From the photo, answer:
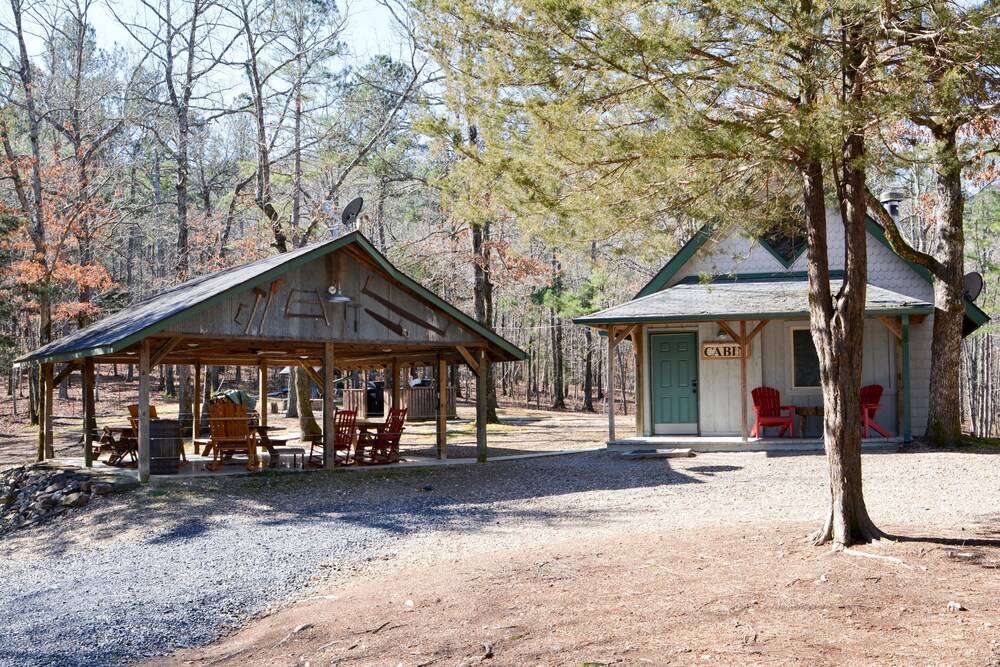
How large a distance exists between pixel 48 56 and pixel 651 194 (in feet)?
82.0

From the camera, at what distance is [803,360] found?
15.7m

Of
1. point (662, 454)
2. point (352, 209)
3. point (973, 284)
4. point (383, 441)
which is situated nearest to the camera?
point (352, 209)

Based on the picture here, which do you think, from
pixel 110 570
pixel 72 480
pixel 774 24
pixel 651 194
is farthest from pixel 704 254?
pixel 72 480

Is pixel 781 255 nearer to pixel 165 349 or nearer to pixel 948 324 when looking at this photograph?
pixel 948 324

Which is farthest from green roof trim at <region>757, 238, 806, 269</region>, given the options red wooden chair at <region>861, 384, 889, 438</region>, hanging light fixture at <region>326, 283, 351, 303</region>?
hanging light fixture at <region>326, 283, 351, 303</region>

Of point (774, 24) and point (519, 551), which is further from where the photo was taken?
point (519, 551)

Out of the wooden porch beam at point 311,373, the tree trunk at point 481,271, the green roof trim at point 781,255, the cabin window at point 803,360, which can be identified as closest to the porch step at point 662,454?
the cabin window at point 803,360

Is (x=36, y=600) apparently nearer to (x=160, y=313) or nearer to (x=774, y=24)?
(x=160, y=313)

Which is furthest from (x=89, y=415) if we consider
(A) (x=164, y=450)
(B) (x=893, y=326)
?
(B) (x=893, y=326)

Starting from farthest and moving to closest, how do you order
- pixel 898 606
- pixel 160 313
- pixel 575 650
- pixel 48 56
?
pixel 48 56 → pixel 160 313 → pixel 898 606 → pixel 575 650

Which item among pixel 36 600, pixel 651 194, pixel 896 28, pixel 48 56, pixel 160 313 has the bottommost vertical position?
pixel 36 600

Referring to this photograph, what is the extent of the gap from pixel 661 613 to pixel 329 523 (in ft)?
16.8

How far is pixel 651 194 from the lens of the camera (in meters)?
7.85

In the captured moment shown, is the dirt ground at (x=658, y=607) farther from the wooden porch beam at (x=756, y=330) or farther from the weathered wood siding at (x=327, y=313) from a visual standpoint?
the wooden porch beam at (x=756, y=330)
